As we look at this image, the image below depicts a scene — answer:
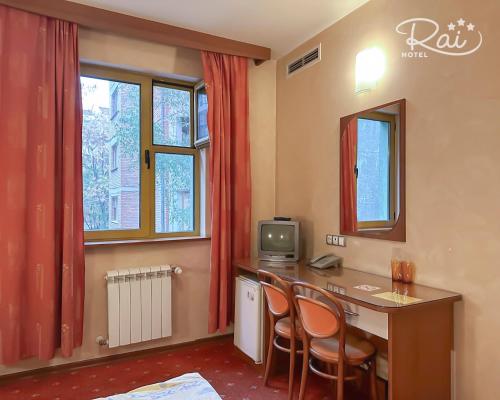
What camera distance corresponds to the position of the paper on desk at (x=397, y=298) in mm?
1762

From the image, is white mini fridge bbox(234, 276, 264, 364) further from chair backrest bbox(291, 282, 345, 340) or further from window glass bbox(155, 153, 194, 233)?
window glass bbox(155, 153, 194, 233)

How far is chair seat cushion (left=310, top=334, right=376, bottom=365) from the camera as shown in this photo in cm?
195

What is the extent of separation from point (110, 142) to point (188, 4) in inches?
50.3

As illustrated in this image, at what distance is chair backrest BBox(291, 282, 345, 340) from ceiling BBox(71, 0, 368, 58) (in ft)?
6.47

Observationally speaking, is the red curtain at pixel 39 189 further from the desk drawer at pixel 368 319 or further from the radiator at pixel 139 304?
the desk drawer at pixel 368 319

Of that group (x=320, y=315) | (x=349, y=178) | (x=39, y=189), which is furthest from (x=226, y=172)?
(x=320, y=315)

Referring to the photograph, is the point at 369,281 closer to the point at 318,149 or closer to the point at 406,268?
the point at 406,268

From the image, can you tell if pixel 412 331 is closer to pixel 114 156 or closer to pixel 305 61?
pixel 305 61

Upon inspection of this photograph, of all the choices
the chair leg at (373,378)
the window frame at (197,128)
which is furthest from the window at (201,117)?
the chair leg at (373,378)

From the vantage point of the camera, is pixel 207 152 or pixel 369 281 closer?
pixel 369 281

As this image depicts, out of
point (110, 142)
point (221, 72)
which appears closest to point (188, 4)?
point (221, 72)

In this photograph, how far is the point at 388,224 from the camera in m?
2.31

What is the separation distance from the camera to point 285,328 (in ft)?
7.77

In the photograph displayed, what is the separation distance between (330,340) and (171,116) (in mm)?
2338
